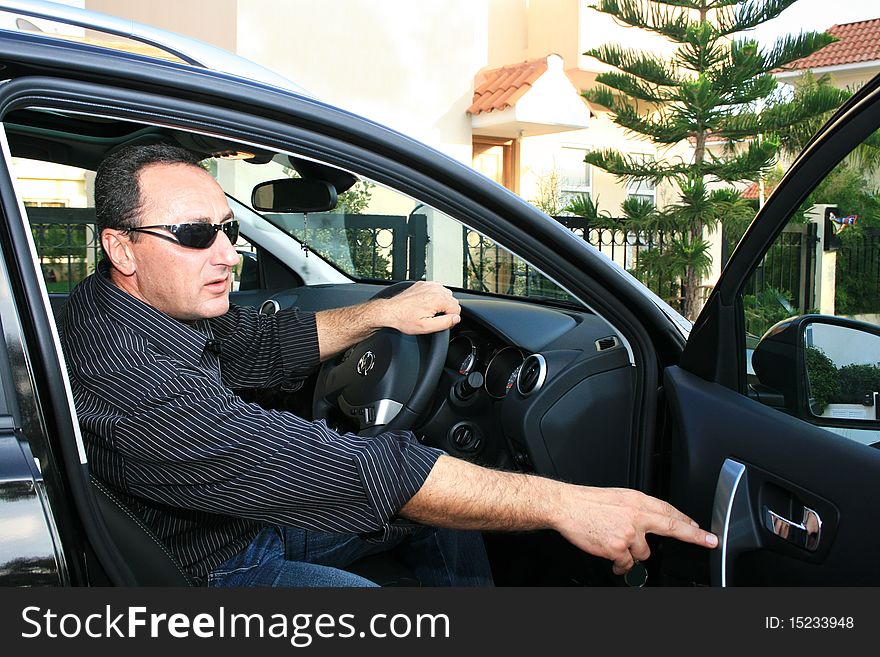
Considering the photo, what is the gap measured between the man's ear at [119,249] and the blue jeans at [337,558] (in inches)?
25.3

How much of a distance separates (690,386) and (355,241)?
2093mm

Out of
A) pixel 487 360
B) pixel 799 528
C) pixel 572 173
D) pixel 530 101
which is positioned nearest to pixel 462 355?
pixel 487 360

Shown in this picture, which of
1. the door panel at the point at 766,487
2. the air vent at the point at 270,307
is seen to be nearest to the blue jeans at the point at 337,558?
the door panel at the point at 766,487

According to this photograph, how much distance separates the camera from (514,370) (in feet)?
7.73

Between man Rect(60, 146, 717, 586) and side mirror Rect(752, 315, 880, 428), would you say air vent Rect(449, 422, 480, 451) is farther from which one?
side mirror Rect(752, 315, 880, 428)

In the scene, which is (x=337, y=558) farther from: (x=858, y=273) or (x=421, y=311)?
(x=858, y=273)

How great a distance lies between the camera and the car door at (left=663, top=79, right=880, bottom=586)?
1419 millimetres

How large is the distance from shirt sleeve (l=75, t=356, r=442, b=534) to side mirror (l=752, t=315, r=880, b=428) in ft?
2.26

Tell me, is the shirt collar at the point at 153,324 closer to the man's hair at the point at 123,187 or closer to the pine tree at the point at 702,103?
the man's hair at the point at 123,187

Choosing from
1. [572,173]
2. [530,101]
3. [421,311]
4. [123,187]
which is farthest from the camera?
[572,173]

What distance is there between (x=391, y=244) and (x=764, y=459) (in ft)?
7.38

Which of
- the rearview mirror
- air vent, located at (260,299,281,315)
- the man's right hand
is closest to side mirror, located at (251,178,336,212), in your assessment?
air vent, located at (260,299,281,315)

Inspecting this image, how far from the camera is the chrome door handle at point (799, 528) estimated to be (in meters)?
1.48

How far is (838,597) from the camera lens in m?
1.38
